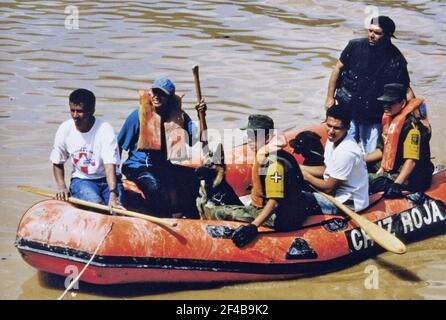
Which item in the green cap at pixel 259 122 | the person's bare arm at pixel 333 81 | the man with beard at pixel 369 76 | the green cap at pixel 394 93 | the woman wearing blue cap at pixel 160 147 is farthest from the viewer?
the person's bare arm at pixel 333 81

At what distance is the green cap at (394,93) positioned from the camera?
26.5 ft

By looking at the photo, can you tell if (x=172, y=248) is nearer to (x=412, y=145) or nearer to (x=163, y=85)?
(x=163, y=85)

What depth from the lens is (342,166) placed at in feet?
24.1

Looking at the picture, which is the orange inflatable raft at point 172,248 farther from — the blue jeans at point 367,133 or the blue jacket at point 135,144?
the blue jeans at point 367,133

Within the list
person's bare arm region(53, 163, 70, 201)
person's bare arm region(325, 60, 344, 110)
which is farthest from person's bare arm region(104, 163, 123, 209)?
person's bare arm region(325, 60, 344, 110)

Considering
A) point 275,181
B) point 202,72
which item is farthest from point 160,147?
point 202,72

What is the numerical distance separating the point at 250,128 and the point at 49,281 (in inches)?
79.2

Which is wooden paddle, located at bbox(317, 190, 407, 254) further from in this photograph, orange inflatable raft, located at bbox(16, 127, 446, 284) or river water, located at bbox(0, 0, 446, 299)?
river water, located at bbox(0, 0, 446, 299)

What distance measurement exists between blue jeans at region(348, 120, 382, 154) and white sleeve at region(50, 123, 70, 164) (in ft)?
9.87

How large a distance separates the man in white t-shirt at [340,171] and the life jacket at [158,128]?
1110 millimetres

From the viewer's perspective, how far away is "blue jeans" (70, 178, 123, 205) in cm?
732

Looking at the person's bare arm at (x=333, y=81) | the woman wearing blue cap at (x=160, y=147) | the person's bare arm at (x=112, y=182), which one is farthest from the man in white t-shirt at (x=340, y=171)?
the person's bare arm at (x=112, y=182)

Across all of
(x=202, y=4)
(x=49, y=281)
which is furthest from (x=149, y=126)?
(x=202, y=4)
